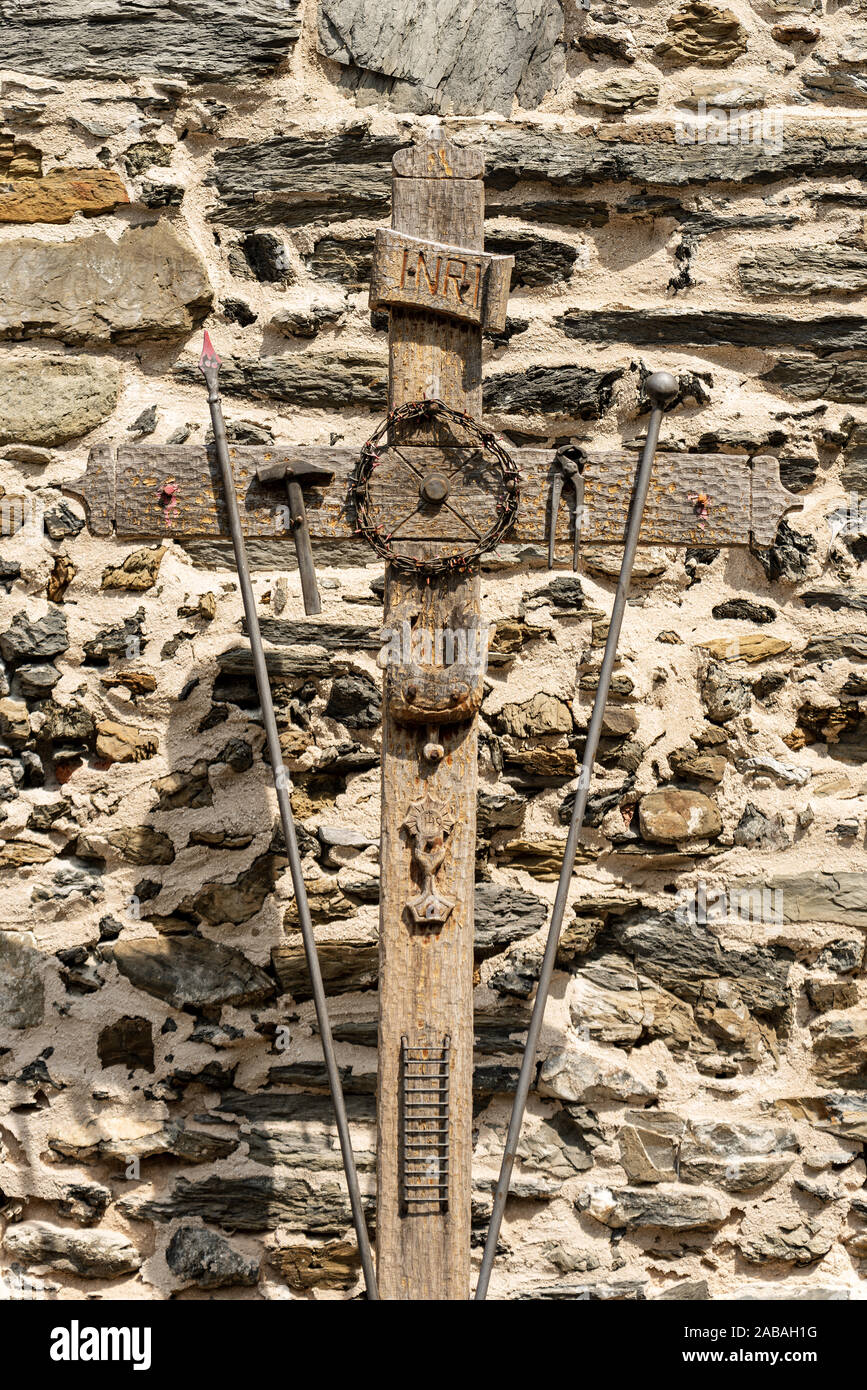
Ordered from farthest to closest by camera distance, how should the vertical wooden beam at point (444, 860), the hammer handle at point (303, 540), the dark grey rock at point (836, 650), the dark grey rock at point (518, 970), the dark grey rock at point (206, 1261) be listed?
the dark grey rock at point (836, 650) < the dark grey rock at point (518, 970) < the dark grey rock at point (206, 1261) < the hammer handle at point (303, 540) < the vertical wooden beam at point (444, 860)

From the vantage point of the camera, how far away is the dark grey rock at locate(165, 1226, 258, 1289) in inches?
99.1

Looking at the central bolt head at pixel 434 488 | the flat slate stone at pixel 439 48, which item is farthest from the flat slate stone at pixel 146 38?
the central bolt head at pixel 434 488

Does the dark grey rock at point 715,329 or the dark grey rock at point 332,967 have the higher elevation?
the dark grey rock at point 715,329

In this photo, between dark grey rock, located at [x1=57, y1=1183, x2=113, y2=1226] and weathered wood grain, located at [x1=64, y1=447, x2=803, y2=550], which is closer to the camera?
weathered wood grain, located at [x1=64, y1=447, x2=803, y2=550]

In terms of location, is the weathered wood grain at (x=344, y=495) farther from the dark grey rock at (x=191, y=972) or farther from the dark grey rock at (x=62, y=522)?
the dark grey rock at (x=191, y=972)

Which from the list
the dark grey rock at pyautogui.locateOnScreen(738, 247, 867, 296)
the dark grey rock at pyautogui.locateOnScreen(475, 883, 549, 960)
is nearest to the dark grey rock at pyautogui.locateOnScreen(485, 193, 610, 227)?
the dark grey rock at pyautogui.locateOnScreen(738, 247, 867, 296)

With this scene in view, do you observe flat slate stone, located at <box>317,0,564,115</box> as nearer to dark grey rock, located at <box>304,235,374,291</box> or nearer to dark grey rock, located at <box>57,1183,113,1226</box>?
dark grey rock, located at <box>304,235,374,291</box>

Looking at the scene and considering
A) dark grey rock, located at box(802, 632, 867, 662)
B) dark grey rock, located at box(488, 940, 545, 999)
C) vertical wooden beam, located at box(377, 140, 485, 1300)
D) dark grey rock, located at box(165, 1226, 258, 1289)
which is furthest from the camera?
dark grey rock, located at box(802, 632, 867, 662)

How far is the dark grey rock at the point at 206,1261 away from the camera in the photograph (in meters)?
2.52

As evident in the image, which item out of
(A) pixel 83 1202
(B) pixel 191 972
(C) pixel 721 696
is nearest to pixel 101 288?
(B) pixel 191 972

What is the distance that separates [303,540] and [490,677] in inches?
23.2

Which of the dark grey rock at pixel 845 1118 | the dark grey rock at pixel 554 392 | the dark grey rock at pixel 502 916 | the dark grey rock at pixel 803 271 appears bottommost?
the dark grey rock at pixel 845 1118

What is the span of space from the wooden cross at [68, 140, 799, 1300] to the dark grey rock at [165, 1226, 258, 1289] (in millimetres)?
499

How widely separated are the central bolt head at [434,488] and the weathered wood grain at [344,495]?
0.43 ft
